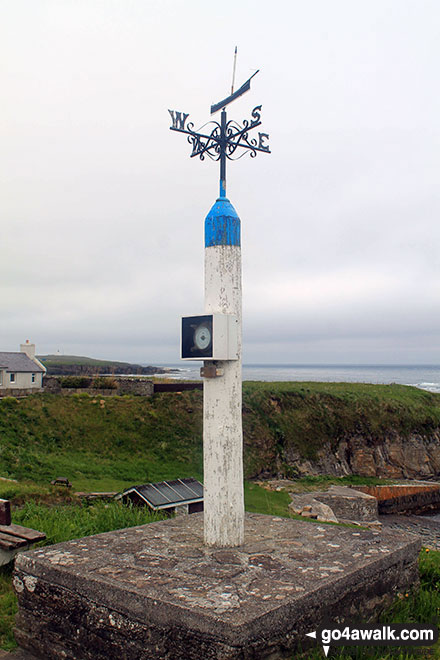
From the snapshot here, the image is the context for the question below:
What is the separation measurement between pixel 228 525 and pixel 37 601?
235cm

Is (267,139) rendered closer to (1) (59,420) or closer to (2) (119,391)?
(1) (59,420)

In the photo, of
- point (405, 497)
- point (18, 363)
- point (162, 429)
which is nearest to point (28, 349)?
point (18, 363)

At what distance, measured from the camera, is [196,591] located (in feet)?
16.4

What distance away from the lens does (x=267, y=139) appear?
7.65 metres

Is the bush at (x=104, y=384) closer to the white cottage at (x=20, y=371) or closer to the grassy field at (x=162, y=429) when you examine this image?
the grassy field at (x=162, y=429)

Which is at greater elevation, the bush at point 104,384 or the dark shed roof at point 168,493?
the bush at point 104,384

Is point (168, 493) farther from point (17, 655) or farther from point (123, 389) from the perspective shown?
point (123, 389)

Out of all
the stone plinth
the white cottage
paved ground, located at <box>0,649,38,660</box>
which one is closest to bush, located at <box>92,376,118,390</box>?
the white cottage

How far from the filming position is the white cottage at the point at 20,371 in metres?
33.6

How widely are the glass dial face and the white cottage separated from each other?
28965 millimetres

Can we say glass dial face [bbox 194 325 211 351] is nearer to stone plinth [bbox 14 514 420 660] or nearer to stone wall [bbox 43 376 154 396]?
stone plinth [bbox 14 514 420 660]

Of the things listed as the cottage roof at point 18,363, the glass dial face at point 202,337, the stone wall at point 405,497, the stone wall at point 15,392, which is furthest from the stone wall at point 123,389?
the glass dial face at point 202,337

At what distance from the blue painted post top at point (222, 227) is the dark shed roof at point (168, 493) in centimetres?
634

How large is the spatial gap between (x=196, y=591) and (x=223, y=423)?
2121mm
